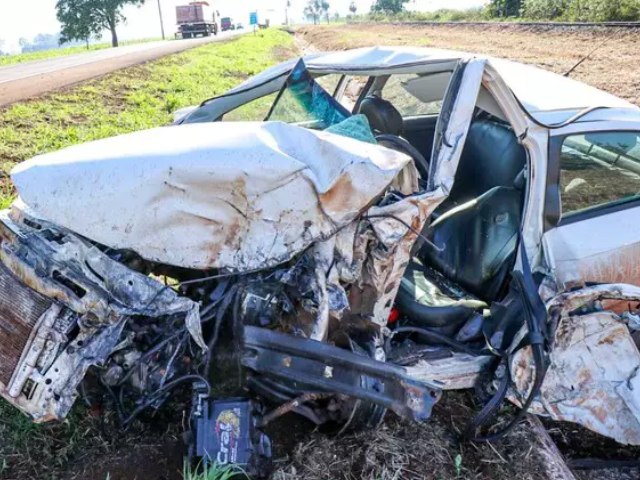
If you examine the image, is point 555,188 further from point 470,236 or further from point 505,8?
point 505,8

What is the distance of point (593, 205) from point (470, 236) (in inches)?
26.9

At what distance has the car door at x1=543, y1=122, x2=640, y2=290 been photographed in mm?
2811

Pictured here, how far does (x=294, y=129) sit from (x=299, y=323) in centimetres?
91

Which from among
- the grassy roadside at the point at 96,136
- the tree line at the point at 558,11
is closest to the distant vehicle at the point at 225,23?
the tree line at the point at 558,11

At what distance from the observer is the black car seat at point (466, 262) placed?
293 cm

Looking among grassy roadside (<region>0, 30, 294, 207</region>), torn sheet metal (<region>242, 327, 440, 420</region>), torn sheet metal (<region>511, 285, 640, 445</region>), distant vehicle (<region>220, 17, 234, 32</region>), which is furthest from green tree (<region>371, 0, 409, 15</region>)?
torn sheet metal (<region>242, 327, 440, 420</region>)

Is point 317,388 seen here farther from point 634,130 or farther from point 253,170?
point 634,130

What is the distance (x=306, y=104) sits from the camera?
3.36 m

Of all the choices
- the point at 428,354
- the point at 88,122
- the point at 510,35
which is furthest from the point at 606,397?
the point at 510,35

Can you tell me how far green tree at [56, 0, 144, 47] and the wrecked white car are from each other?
4707cm

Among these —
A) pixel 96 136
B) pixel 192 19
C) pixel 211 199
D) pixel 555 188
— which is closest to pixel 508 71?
pixel 555 188

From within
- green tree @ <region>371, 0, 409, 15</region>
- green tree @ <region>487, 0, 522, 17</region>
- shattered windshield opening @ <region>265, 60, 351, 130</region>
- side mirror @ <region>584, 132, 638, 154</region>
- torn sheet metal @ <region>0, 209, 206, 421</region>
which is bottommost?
torn sheet metal @ <region>0, 209, 206, 421</region>

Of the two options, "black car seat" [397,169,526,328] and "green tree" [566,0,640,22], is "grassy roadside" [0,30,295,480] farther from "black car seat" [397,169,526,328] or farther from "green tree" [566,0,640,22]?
"green tree" [566,0,640,22]

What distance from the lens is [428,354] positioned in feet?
9.11
